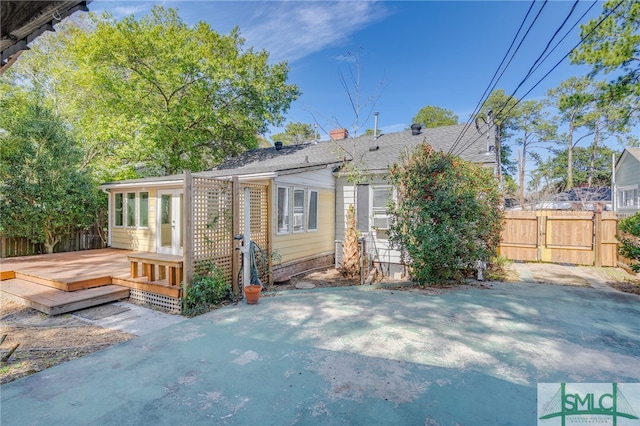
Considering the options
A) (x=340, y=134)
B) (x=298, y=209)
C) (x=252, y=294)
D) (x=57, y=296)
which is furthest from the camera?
(x=340, y=134)

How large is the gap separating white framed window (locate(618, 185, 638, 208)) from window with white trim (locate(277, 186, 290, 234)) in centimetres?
1549

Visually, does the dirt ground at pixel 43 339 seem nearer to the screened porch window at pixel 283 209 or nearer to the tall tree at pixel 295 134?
the screened porch window at pixel 283 209

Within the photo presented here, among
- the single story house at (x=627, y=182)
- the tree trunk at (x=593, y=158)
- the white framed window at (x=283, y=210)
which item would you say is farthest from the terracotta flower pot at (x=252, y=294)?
the tree trunk at (x=593, y=158)

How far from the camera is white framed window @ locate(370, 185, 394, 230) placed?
942 cm

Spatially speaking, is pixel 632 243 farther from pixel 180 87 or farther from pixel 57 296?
pixel 180 87

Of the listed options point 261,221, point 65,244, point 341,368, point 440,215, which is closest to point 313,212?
point 261,221

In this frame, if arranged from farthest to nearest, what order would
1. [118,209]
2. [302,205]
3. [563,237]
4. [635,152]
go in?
[635,152], [118,209], [563,237], [302,205]

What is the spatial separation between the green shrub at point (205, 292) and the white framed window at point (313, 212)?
389 cm

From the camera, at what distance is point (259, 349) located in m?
3.78

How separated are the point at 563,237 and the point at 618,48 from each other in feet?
16.9

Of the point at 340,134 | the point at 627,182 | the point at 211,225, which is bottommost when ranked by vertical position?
the point at 211,225

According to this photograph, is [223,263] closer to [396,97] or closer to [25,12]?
[25,12]

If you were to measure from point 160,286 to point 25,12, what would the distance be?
183 inches

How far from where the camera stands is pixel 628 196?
14977 millimetres
